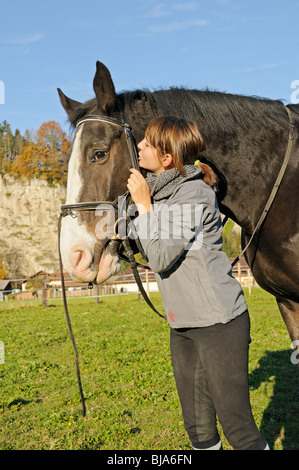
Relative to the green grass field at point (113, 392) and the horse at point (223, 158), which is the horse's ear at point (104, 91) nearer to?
the horse at point (223, 158)

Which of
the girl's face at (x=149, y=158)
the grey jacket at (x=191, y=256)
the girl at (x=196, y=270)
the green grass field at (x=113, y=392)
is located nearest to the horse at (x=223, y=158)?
the girl's face at (x=149, y=158)

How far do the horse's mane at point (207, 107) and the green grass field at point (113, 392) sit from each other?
2.90 m

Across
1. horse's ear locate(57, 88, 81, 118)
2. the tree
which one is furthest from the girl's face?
the tree

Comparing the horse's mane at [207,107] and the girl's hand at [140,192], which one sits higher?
the horse's mane at [207,107]

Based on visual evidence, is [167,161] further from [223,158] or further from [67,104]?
[67,104]

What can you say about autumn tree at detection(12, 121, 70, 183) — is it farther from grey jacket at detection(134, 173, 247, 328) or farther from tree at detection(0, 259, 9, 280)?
grey jacket at detection(134, 173, 247, 328)

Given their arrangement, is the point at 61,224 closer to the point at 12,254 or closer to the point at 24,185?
the point at 12,254

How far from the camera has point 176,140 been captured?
2.35m

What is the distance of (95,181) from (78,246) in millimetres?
417

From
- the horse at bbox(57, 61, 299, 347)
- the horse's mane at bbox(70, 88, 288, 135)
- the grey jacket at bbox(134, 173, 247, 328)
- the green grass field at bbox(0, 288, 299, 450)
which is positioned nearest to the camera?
the grey jacket at bbox(134, 173, 247, 328)

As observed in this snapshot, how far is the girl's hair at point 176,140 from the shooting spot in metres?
2.34

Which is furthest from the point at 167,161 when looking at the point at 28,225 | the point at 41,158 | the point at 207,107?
the point at 41,158

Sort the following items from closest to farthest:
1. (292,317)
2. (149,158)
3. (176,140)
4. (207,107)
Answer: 1. (176,140)
2. (149,158)
3. (207,107)
4. (292,317)

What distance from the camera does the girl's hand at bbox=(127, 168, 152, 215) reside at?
7.69 ft
